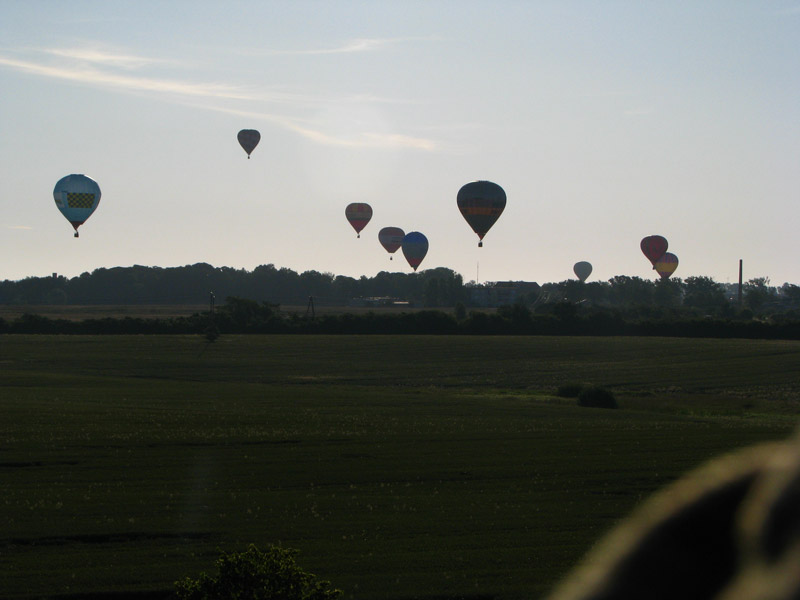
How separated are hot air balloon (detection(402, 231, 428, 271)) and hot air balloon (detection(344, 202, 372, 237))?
27.3 feet

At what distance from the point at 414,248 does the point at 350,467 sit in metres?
82.1

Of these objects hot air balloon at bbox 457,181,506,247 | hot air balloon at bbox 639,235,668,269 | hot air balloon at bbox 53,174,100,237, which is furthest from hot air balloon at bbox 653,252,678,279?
hot air balloon at bbox 53,174,100,237

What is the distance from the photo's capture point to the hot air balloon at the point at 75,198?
75750 millimetres

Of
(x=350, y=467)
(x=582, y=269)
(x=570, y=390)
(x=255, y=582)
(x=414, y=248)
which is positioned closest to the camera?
(x=255, y=582)

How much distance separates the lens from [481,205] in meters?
73.2

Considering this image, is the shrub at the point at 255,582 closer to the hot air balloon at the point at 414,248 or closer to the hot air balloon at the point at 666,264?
the hot air balloon at the point at 414,248

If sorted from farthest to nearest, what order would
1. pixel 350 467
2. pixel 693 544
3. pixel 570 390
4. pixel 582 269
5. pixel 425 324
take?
pixel 582 269 → pixel 425 324 → pixel 570 390 → pixel 350 467 → pixel 693 544

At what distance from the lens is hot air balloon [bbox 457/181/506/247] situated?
73.3 metres

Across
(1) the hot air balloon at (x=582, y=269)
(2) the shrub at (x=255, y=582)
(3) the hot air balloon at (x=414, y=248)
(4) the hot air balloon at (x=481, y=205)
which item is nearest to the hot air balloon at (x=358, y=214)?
(3) the hot air balloon at (x=414, y=248)

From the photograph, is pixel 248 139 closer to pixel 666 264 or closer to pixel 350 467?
pixel 666 264

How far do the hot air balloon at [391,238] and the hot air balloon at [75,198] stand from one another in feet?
133

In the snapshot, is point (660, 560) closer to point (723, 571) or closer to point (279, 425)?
point (723, 571)

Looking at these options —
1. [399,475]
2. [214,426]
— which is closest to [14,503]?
[399,475]

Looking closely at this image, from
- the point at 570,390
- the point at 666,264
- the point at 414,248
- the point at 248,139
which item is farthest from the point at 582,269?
the point at 570,390
